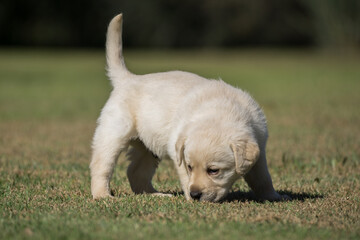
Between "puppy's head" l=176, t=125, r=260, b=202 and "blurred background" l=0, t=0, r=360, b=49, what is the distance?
3532cm

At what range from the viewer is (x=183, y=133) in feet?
16.4

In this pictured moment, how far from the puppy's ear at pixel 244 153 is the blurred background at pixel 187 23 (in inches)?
1390

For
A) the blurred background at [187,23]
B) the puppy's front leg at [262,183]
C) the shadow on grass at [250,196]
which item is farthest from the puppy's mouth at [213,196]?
the blurred background at [187,23]

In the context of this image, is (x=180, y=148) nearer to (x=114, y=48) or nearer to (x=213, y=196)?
(x=213, y=196)

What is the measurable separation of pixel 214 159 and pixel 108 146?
123cm

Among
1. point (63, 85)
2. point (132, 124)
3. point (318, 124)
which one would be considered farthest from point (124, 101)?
point (63, 85)

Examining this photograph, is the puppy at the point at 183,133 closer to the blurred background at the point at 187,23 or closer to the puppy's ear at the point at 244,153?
the puppy's ear at the point at 244,153

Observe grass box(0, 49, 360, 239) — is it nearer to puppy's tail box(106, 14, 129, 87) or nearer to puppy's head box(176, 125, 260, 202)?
puppy's head box(176, 125, 260, 202)

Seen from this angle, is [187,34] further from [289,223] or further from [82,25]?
[289,223]

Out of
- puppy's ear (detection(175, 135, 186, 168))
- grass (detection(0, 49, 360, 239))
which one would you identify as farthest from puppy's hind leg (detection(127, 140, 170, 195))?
puppy's ear (detection(175, 135, 186, 168))

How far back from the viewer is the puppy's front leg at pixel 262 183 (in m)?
5.30

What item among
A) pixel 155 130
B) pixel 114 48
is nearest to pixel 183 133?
pixel 155 130

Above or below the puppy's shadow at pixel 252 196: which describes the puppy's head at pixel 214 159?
above

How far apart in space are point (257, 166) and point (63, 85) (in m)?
16.7
